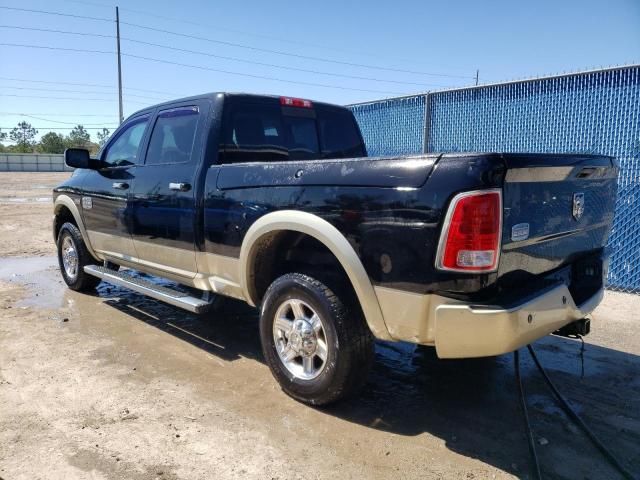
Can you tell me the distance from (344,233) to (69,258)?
4.77m

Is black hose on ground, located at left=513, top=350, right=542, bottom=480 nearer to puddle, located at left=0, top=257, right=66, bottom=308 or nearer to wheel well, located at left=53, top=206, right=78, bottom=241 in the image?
puddle, located at left=0, top=257, right=66, bottom=308

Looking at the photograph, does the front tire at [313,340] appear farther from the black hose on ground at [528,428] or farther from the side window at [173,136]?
the side window at [173,136]

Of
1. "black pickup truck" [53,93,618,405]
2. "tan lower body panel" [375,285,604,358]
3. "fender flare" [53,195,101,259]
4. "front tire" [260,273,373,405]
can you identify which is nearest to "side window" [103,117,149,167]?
"black pickup truck" [53,93,618,405]

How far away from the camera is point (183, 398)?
3.57 meters

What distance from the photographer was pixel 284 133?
183 inches

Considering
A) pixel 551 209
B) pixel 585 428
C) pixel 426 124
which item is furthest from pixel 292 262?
pixel 426 124

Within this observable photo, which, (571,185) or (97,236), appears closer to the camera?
(571,185)

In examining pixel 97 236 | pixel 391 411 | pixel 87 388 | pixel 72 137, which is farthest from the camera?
pixel 72 137

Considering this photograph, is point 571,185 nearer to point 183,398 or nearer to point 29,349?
point 183,398

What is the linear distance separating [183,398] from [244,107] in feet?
7.70

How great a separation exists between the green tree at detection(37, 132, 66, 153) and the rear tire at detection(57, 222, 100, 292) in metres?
95.7

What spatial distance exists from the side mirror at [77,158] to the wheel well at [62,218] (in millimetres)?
1196

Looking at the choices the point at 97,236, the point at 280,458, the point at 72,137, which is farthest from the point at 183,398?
the point at 72,137

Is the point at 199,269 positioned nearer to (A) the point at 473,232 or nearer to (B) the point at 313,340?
(B) the point at 313,340
